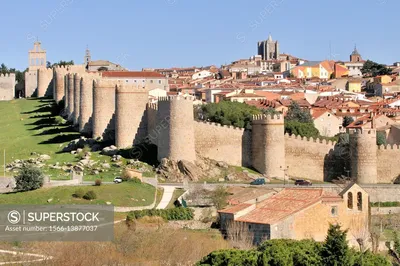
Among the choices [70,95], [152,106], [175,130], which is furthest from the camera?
[70,95]

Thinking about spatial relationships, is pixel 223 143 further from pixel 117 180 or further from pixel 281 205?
pixel 281 205

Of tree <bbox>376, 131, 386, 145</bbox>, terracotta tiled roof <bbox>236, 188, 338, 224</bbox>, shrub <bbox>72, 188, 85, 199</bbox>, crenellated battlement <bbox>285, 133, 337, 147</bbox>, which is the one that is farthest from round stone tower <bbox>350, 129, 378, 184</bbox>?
shrub <bbox>72, 188, 85, 199</bbox>

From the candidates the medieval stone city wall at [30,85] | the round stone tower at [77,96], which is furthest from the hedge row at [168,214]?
the medieval stone city wall at [30,85]

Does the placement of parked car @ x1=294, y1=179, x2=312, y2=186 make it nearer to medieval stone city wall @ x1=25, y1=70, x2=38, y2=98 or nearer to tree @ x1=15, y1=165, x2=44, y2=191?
tree @ x1=15, y1=165, x2=44, y2=191

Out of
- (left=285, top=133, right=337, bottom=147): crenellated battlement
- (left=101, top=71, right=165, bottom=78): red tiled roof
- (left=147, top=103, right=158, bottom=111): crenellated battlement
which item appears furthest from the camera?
(left=101, top=71, right=165, bottom=78): red tiled roof

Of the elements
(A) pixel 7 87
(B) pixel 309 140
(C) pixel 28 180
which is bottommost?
(C) pixel 28 180

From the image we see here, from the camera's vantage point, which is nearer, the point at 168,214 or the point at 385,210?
the point at 168,214

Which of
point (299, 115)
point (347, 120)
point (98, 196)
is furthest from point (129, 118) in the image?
point (347, 120)

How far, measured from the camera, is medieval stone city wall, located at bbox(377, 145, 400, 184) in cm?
4528

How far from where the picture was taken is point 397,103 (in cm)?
7925

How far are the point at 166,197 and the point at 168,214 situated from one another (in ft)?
12.8

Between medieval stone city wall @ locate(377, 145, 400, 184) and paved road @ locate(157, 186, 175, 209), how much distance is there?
1126cm

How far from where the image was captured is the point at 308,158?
150 ft

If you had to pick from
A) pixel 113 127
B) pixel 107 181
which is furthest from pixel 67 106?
pixel 107 181
